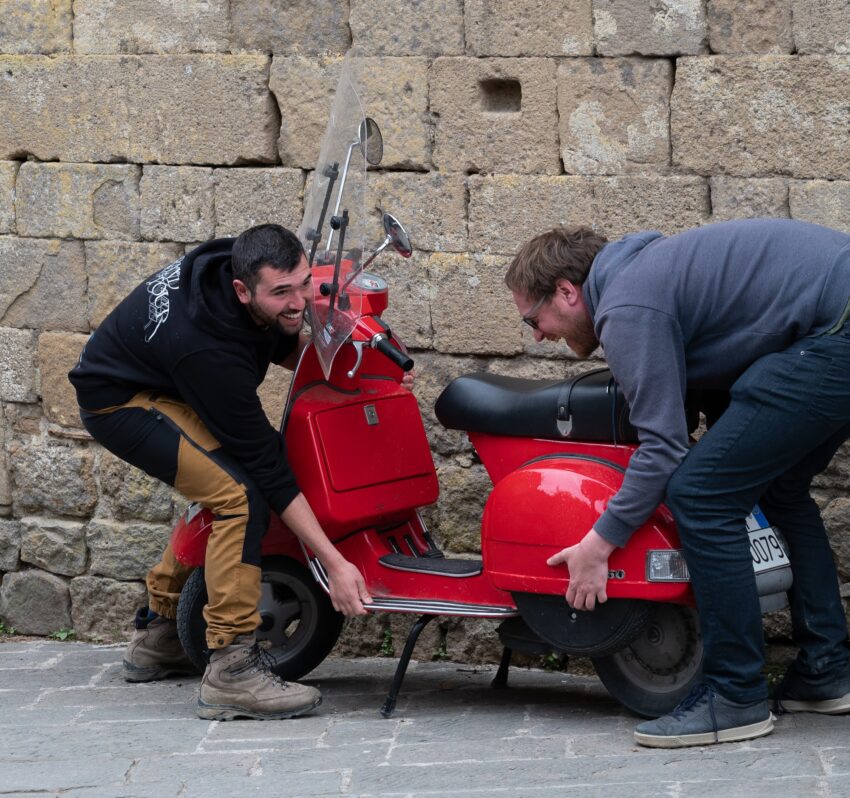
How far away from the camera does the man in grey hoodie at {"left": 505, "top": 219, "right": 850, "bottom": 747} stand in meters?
3.49

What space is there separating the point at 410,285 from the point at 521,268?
4.13 ft

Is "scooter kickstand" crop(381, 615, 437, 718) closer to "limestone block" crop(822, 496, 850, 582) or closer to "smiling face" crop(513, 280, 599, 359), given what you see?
"smiling face" crop(513, 280, 599, 359)

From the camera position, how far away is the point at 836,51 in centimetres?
434

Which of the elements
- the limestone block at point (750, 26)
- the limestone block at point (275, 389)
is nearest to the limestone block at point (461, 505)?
the limestone block at point (275, 389)

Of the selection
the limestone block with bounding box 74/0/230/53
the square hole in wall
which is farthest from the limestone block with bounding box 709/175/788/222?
the limestone block with bounding box 74/0/230/53

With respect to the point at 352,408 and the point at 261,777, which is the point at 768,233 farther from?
the point at 261,777

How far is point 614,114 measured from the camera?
4.62 metres

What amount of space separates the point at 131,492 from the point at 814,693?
270 centimetres

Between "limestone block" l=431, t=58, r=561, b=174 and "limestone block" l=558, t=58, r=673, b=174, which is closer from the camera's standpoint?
"limestone block" l=558, t=58, r=673, b=174

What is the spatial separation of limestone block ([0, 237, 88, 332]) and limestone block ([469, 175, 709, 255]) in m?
1.62

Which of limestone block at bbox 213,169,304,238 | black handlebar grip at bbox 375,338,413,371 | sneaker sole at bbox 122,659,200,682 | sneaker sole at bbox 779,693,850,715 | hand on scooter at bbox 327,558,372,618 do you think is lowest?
sneaker sole at bbox 122,659,200,682

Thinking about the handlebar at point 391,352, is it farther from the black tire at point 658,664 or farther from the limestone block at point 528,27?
the limestone block at point 528,27

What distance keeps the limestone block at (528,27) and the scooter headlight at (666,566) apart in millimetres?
1874

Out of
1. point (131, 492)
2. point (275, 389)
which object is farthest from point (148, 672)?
point (275, 389)
